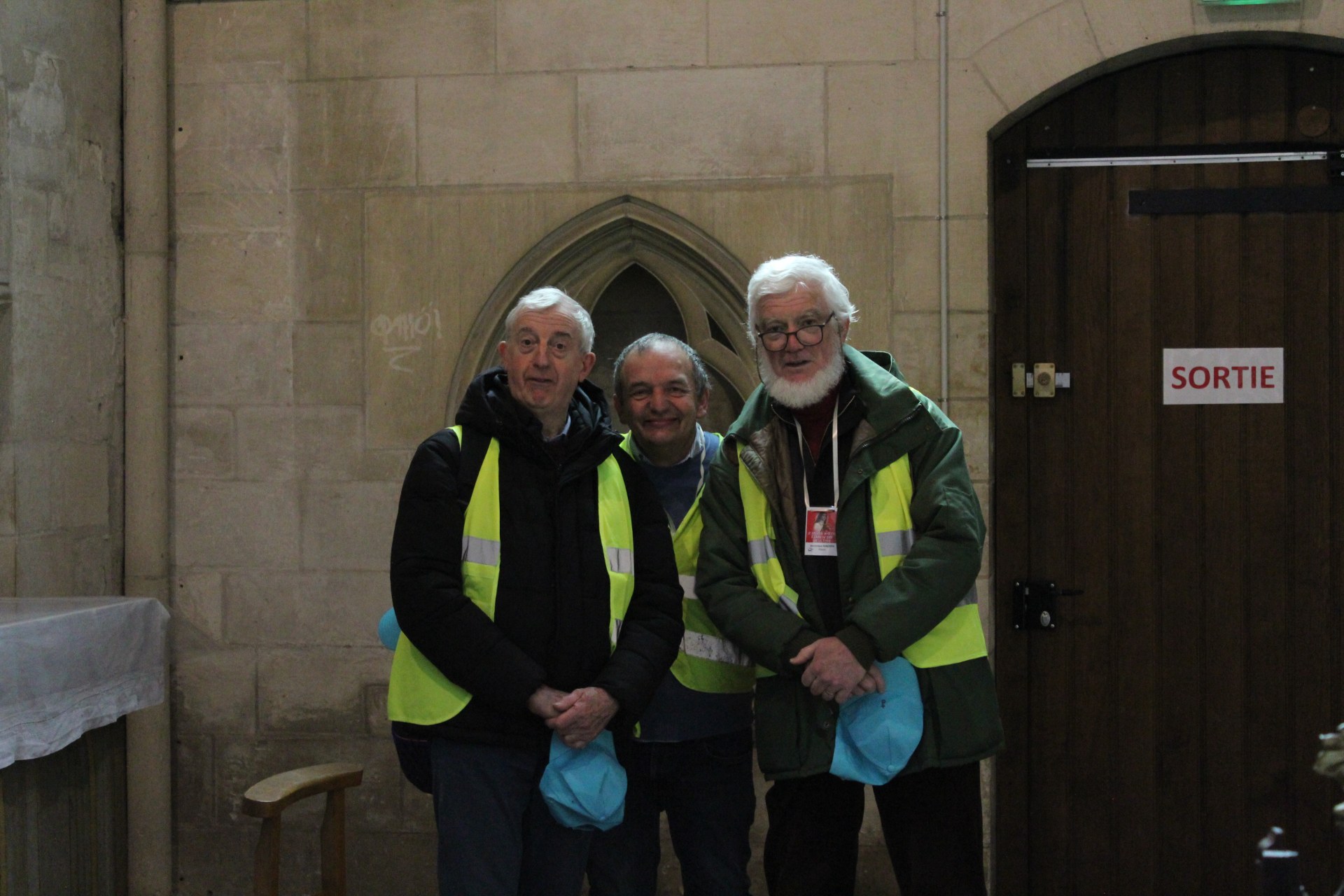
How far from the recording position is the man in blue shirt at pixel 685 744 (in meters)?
2.44

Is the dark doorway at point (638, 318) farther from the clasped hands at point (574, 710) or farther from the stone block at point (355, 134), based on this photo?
the clasped hands at point (574, 710)

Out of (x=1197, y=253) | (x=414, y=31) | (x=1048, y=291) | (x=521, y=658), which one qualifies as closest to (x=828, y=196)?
(x=1048, y=291)

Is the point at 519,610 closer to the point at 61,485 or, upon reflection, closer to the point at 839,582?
the point at 839,582

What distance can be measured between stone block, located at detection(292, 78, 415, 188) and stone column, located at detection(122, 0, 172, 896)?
42 centimetres

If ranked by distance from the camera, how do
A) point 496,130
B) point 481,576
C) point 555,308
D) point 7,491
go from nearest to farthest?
1. point 481,576
2. point 555,308
3. point 7,491
4. point 496,130

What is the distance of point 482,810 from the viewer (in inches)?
89.0

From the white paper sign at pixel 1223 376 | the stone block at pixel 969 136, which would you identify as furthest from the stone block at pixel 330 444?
the white paper sign at pixel 1223 376

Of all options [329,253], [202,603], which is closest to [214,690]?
[202,603]

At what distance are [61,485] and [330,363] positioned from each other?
0.78 m

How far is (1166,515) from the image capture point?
354 cm

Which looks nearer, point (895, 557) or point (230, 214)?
point (895, 557)

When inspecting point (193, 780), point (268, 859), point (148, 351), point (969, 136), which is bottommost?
point (193, 780)

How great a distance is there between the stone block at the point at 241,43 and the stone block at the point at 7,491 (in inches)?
46.6

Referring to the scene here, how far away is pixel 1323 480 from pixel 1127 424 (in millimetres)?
533
